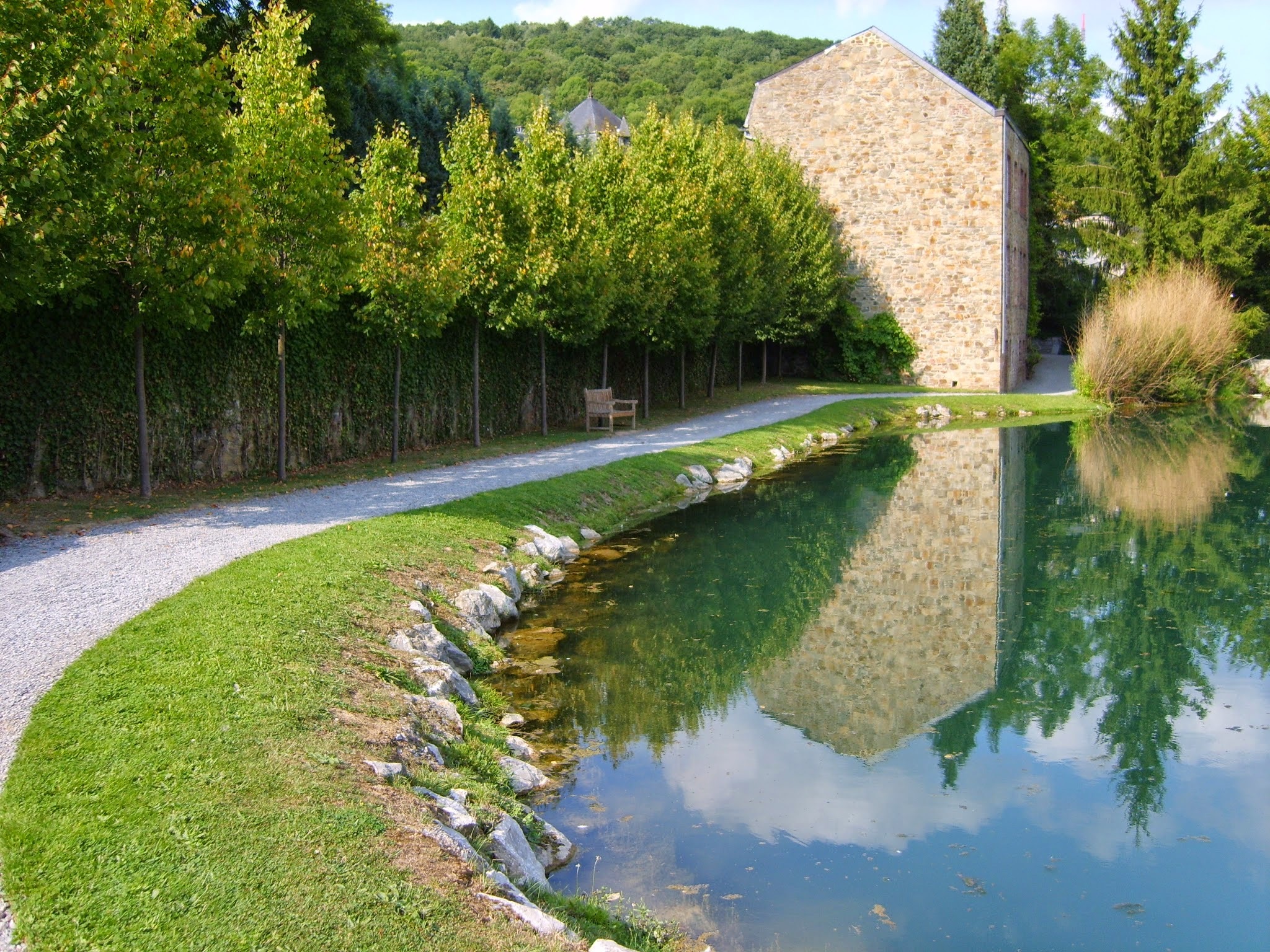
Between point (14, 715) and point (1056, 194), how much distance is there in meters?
44.2

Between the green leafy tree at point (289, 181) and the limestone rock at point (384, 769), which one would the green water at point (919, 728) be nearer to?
the limestone rock at point (384, 769)

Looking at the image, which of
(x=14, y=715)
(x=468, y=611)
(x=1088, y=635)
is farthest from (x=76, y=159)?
(x=1088, y=635)

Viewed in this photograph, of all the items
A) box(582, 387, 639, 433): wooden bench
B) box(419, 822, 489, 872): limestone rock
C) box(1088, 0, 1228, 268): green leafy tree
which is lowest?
box(419, 822, 489, 872): limestone rock

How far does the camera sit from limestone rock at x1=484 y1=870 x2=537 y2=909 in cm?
470

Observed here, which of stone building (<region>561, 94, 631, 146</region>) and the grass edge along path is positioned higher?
stone building (<region>561, 94, 631, 146</region>)

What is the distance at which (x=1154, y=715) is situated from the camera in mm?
8227

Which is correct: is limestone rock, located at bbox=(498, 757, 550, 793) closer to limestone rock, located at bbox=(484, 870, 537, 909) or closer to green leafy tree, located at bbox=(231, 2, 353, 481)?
limestone rock, located at bbox=(484, 870, 537, 909)

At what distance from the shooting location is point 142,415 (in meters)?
12.5

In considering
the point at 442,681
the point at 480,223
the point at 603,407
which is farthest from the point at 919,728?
the point at 603,407

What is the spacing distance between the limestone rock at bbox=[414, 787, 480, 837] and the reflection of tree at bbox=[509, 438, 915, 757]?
2026 mm

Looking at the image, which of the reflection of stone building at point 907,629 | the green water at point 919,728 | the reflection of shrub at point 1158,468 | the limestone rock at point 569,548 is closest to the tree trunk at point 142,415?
the limestone rock at point 569,548

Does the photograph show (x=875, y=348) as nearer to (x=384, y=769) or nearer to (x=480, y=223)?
(x=480, y=223)

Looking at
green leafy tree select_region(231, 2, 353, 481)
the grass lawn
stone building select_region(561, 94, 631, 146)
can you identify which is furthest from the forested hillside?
green leafy tree select_region(231, 2, 353, 481)

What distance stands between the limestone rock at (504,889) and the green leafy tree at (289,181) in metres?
10.0
